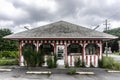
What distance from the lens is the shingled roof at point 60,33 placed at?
23.7 m

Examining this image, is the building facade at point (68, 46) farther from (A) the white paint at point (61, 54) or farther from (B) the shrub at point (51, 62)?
(B) the shrub at point (51, 62)

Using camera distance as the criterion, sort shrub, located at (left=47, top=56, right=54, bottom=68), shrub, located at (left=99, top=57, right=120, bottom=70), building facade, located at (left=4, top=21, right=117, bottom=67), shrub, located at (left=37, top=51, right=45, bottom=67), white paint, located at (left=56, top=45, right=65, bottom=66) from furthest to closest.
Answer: white paint, located at (left=56, top=45, right=65, bottom=66), building facade, located at (left=4, top=21, right=117, bottom=67), shrub, located at (left=37, top=51, right=45, bottom=67), shrub, located at (left=99, top=57, right=120, bottom=70), shrub, located at (left=47, top=56, right=54, bottom=68)

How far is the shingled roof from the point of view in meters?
23.7

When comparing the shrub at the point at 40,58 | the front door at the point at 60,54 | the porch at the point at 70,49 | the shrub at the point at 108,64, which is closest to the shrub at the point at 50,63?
the shrub at the point at 40,58

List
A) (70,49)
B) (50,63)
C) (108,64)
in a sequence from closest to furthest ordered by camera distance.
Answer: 1. (50,63)
2. (108,64)
3. (70,49)

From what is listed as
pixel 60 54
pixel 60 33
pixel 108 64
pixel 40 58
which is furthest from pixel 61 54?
pixel 108 64

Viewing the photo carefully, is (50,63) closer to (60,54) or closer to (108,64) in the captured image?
(60,54)

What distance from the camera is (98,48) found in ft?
81.0

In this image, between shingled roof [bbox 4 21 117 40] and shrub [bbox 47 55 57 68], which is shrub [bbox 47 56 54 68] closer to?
shrub [bbox 47 55 57 68]

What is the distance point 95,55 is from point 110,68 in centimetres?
216

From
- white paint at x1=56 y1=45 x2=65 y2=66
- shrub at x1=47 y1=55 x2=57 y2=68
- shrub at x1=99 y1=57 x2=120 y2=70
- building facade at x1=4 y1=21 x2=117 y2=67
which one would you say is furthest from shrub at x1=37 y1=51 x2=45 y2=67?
shrub at x1=99 y1=57 x2=120 y2=70

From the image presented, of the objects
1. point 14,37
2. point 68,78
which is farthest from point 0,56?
point 68,78

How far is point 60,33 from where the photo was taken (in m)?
24.7

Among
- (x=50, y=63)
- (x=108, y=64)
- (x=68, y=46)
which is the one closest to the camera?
(x=50, y=63)
